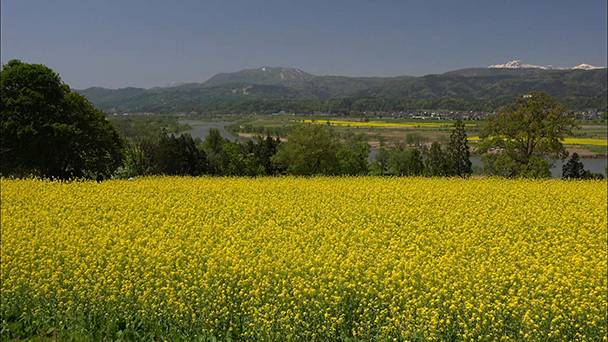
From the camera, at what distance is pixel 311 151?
39312 mm

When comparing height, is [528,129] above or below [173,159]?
above

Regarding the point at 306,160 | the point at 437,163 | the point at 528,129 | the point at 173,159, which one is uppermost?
the point at 528,129

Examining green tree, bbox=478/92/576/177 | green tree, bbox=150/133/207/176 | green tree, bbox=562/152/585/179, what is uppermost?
green tree, bbox=478/92/576/177

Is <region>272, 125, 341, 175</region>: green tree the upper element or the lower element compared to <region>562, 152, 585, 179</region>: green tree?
upper

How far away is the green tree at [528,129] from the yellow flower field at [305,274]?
1993cm

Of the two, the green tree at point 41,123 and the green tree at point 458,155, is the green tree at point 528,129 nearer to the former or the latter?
the green tree at point 458,155

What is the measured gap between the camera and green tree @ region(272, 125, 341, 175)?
3950cm

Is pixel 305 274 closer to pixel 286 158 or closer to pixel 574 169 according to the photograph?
pixel 286 158

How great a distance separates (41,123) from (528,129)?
37.4m

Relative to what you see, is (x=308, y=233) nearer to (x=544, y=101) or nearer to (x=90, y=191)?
(x=90, y=191)

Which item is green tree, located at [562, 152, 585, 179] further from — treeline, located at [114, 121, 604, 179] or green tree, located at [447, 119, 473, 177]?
green tree, located at [447, 119, 473, 177]

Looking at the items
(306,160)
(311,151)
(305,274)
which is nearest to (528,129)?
(311,151)

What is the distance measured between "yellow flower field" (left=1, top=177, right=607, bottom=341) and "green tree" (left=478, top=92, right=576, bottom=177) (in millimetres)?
19932

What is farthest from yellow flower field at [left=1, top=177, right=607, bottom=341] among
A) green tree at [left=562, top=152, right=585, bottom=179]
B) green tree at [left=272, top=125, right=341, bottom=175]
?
green tree at [left=562, top=152, right=585, bottom=179]
